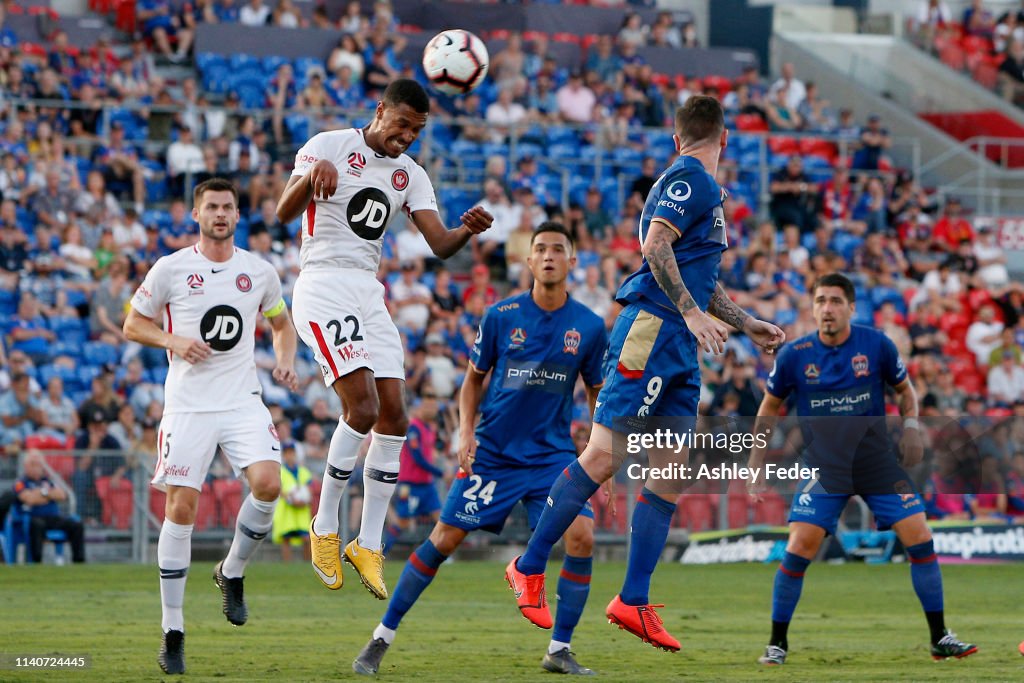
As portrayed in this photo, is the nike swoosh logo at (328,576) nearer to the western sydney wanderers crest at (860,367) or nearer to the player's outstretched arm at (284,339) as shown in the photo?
the player's outstretched arm at (284,339)

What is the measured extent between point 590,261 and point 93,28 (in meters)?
9.15

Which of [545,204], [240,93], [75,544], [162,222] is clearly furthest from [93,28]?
[75,544]

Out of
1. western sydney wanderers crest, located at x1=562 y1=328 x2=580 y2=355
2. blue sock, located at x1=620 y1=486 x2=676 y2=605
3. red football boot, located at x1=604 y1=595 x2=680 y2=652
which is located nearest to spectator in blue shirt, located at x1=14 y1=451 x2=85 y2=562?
western sydney wanderers crest, located at x1=562 y1=328 x2=580 y2=355

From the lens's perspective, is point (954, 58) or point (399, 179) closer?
point (399, 179)

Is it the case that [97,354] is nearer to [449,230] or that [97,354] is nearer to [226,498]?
[226,498]

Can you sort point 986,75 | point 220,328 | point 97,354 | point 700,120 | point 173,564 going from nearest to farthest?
point 700,120, point 173,564, point 220,328, point 97,354, point 986,75

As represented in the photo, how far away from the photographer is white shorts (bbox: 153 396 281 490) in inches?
385

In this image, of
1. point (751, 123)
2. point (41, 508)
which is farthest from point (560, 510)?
point (751, 123)

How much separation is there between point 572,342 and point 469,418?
0.83 meters

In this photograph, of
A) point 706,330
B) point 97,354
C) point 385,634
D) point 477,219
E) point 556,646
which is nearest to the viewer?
point 706,330

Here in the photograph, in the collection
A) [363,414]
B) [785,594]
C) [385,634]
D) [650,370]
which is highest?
[650,370]

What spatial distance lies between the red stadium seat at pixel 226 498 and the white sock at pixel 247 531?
823 cm

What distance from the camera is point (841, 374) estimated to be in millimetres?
11359

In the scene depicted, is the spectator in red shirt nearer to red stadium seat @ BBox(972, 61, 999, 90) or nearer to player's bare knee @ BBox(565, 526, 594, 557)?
red stadium seat @ BBox(972, 61, 999, 90)
